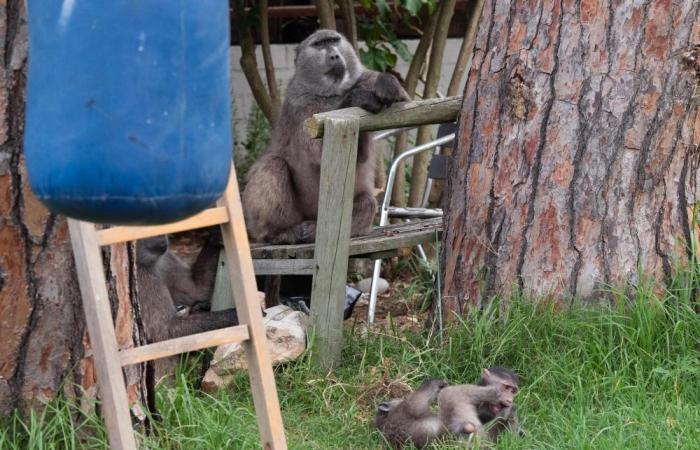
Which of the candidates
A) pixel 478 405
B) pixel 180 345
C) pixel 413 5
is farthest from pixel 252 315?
pixel 413 5

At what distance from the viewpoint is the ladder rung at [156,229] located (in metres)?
3.28

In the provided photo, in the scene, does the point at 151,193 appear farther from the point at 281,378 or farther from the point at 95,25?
the point at 281,378

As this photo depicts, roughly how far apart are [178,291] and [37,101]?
147 inches

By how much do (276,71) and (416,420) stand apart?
6315 mm

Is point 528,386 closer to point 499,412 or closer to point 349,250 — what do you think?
point 499,412

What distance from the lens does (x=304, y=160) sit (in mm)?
6258

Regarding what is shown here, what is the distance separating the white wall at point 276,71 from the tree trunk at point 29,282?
241 inches

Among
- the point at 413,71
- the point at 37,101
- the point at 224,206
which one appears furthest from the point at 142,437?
the point at 413,71

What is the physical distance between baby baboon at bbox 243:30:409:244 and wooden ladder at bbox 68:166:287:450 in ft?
8.40

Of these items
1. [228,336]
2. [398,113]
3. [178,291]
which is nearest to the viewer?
[228,336]

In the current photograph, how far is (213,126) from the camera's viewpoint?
229cm

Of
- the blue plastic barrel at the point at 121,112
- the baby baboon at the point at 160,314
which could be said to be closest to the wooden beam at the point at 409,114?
the baby baboon at the point at 160,314

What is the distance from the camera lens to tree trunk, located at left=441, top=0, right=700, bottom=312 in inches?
177

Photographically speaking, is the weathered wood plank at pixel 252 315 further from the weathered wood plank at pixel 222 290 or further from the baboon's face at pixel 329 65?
the baboon's face at pixel 329 65
